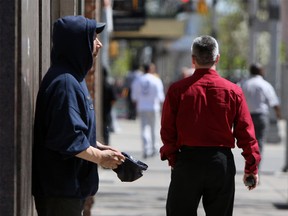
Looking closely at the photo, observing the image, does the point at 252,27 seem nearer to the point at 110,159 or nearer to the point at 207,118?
the point at 207,118

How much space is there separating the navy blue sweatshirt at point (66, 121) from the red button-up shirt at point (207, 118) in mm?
1435

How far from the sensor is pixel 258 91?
1619 cm

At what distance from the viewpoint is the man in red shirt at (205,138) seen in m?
7.36

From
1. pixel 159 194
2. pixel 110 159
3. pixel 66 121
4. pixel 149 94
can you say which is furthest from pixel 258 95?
pixel 66 121

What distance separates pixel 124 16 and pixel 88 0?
18029 mm

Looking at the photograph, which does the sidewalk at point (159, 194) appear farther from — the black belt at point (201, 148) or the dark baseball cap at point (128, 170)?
the dark baseball cap at point (128, 170)

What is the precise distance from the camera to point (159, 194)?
15.0m

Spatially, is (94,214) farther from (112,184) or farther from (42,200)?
(42,200)

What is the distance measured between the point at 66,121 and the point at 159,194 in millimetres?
9354

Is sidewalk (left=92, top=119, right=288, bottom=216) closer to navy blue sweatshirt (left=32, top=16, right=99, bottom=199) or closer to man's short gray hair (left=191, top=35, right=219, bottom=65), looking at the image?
man's short gray hair (left=191, top=35, right=219, bottom=65)

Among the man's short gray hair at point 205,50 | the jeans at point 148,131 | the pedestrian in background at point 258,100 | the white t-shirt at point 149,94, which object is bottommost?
the jeans at point 148,131

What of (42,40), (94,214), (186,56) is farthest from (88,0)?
(186,56)
